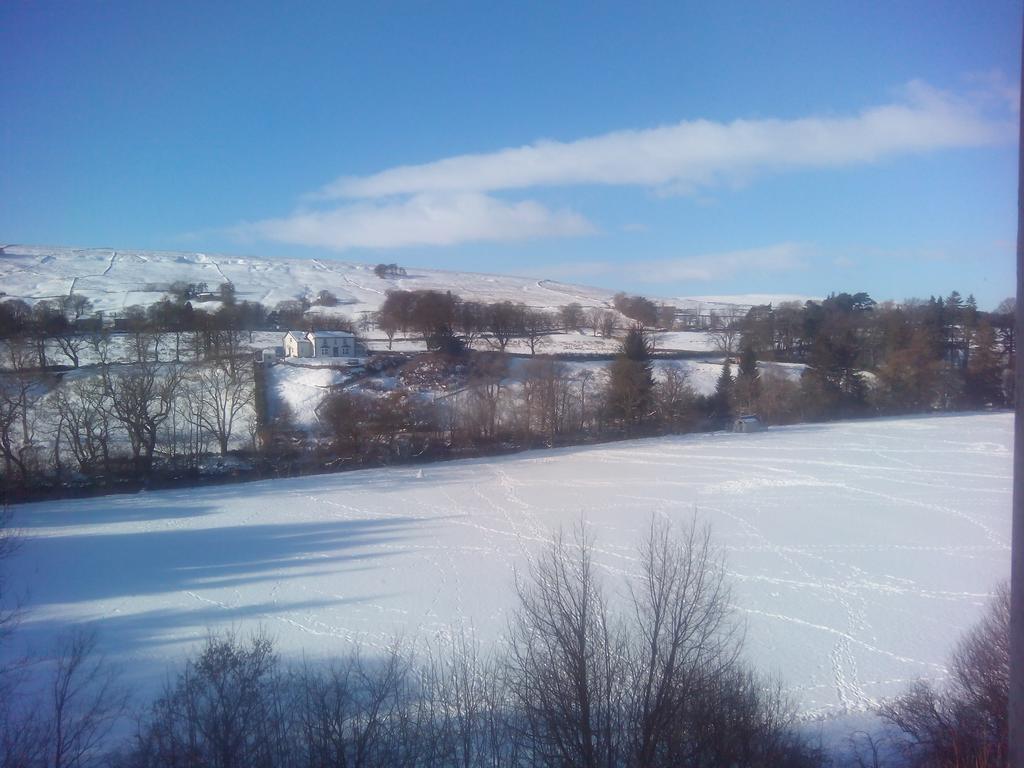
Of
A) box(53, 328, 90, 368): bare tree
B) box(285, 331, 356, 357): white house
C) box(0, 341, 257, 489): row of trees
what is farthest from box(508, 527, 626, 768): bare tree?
box(285, 331, 356, 357): white house

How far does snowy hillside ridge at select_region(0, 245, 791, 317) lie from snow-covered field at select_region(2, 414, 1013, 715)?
632 inches

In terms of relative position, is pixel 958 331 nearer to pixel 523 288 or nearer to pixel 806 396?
pixel 806 396

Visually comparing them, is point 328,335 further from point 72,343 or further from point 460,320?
point 72,343

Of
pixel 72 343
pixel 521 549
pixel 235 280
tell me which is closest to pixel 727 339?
pixel 521 549

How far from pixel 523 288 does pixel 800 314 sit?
891 inches

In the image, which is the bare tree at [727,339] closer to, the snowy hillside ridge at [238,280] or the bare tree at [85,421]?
the snowy hillside ridge at [238,280]

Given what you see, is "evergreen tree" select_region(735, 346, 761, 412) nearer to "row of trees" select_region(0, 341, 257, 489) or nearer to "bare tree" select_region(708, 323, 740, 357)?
"bare tree" select_region(708, 323, 740, 357)

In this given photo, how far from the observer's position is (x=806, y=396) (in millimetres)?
28125

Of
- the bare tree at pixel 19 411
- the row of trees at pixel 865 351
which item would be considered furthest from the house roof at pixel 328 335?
the row of trees at pixel 865 351

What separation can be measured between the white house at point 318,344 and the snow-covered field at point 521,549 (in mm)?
6763

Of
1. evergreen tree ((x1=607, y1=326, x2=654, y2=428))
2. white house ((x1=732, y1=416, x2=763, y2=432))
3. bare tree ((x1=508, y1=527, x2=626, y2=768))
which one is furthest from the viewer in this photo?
white house ((x1=732, y1=416, x2=763, y2=432))

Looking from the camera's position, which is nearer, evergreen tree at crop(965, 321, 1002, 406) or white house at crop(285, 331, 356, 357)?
evergreen tree at crop(965, 321, 1002, 406)

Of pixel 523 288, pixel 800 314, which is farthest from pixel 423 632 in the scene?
pixel 523 288

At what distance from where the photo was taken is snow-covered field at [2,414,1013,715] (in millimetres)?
8461
